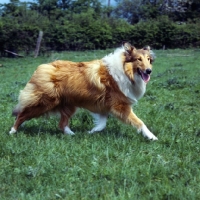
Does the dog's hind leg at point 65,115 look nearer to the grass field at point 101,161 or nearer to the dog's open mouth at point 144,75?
the grass field at point 101,161

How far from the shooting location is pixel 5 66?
964 inches

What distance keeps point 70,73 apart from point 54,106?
62 centimetres

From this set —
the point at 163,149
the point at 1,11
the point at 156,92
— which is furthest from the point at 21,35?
the point at 163,149

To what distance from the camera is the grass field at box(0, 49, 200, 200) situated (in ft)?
14.0

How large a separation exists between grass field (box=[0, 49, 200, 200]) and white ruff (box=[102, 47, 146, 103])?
60cm

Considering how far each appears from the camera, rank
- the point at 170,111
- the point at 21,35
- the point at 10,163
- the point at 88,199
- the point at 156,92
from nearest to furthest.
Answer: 1. the point at 88,199
2. the point at 10,163
3. the point at 170,111
4. the point at 156,92
5. the point at 21,35

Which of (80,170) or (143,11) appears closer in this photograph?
(80,170)

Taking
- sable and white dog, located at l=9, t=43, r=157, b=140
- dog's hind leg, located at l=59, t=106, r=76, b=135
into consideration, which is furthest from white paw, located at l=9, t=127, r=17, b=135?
dog's hind leg, located at l=59, t=106, r=76, b=135

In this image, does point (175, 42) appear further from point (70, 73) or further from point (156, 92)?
point (70, 73)

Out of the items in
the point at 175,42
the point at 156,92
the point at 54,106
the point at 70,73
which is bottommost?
the point at 175,42

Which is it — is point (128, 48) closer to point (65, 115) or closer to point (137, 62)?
point (137, 62)

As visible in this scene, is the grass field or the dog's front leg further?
the dog's front leg

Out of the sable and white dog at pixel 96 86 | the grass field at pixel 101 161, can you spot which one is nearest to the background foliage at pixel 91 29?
the grass field at pixel 101 161

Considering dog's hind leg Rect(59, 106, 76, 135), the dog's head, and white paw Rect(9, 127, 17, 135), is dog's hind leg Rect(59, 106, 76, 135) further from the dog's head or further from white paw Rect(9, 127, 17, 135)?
the dog's head
